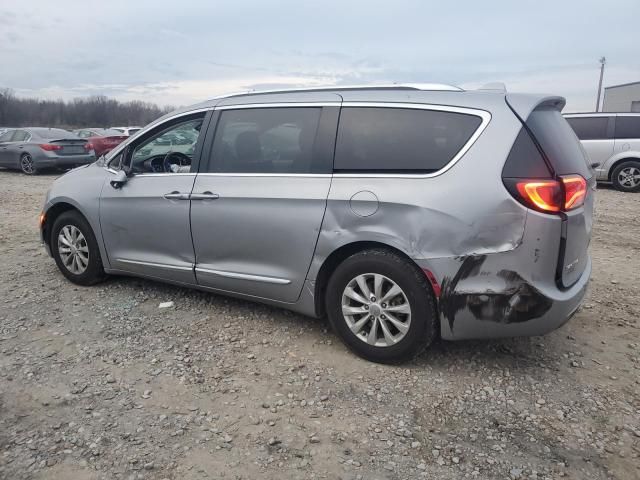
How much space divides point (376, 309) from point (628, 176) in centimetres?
1016

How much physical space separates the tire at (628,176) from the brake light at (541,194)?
9.78 metres

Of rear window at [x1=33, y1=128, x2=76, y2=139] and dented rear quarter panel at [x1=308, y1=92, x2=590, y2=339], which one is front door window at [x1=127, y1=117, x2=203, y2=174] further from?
rear window at [x1=33, y1=128, x2=76, y2=139]

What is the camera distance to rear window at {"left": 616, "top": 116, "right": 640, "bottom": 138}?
11.3 meters

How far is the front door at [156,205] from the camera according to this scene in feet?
13.7

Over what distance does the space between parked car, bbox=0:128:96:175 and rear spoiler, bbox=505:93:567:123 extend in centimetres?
1447

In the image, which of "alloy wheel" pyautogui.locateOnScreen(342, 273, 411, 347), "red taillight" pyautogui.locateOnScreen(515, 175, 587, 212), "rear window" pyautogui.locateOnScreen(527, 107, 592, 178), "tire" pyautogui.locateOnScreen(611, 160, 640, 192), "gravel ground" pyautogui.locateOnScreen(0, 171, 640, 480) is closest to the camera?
→ "gravel ground" pyautogui.locateOnScreen(0, 171, 640, 480)

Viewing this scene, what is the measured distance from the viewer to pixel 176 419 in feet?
9.47

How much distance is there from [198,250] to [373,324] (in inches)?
61.3

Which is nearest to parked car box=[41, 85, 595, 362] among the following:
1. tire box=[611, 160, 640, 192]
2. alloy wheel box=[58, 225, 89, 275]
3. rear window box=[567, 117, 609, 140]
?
alloy wheel box=[58, 225, 89, 275]

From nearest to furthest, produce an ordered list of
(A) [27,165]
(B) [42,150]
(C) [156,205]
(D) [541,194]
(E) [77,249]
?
1. (D) [541,194]
2. (C) [156,205]
3. (E) [77,249]
4. (B) [42,150]
5. (A) [27,165]

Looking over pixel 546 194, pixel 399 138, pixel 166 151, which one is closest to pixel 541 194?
pixel 546 194

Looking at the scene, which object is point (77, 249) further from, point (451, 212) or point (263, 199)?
point (451, 212)

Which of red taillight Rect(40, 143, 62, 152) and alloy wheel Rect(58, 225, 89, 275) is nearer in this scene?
alloy wheel Rect(58, 225, 89, 275)

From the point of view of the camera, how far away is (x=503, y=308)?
3041 mm
